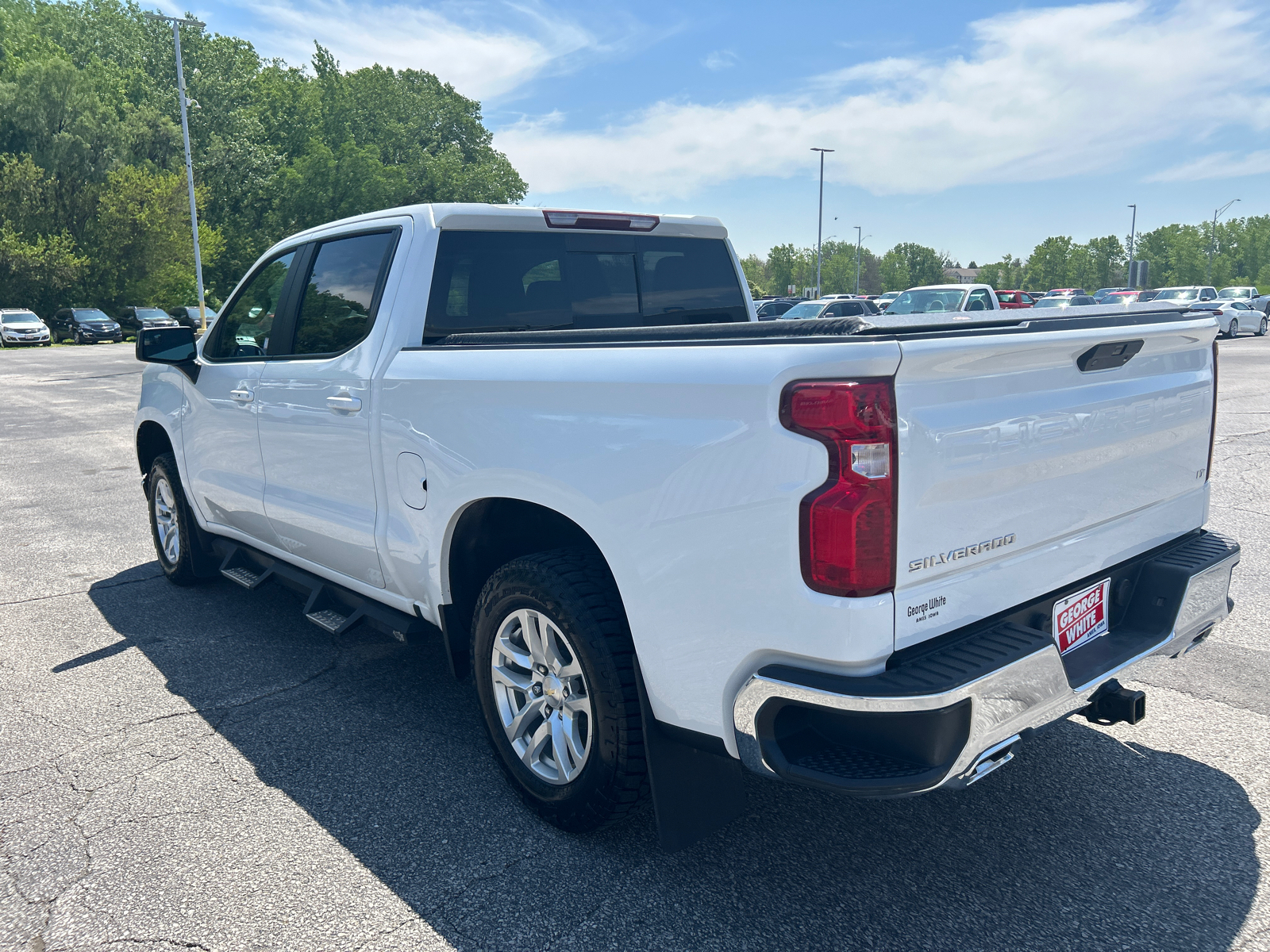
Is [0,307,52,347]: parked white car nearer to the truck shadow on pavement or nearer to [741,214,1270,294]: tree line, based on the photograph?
the truck shadow on pavement

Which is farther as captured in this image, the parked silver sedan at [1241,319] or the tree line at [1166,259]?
the tree line at [1166,259]

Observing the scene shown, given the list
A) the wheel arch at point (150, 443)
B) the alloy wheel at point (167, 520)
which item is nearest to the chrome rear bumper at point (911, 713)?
the alloy wheel at point (167, 520)

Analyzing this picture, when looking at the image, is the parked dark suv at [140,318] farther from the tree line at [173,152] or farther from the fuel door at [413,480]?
the fuel door at [413,480]

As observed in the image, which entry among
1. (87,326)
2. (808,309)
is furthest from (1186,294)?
(87,326)

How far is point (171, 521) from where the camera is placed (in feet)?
19.1

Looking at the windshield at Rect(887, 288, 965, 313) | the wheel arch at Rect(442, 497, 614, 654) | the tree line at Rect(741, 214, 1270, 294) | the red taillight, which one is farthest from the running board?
the tree line at Rect(741, 214, 1270, 294)

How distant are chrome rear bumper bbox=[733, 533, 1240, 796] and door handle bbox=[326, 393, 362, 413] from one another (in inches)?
80.9

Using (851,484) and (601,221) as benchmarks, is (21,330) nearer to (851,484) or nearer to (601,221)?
(601,221)

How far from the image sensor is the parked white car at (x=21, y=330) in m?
37.9

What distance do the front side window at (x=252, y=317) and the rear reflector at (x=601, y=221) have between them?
1.36m

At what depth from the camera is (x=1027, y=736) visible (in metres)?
2.38

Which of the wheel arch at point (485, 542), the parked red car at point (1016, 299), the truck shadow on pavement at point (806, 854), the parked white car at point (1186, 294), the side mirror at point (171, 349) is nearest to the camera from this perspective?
the truck shadow on pavement at point (806, 854)

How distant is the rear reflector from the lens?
4.00 m

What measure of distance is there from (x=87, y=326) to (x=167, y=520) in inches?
1615
